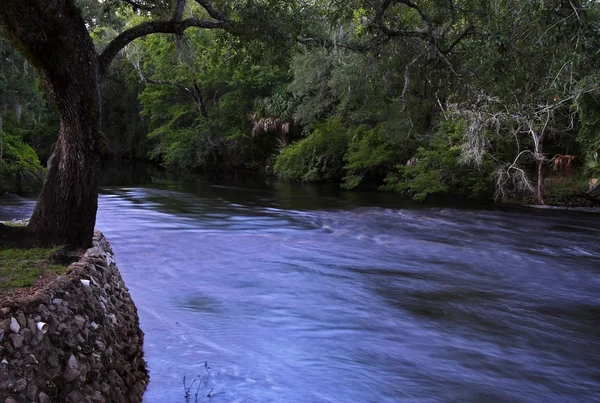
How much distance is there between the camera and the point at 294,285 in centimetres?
993

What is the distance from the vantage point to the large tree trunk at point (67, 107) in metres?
6.29

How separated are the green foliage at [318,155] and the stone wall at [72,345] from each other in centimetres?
2060

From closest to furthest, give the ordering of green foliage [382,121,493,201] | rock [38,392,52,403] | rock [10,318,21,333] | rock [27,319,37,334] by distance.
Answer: rock [38,392,52,403] → rock [10,318,21,333] → rock [27,319,37,334] → green foliage [382,121,493,201]

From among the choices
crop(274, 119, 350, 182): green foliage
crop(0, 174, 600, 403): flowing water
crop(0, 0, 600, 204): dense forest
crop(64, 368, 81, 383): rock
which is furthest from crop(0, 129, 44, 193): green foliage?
crop(64, 368, 81, 383): rock

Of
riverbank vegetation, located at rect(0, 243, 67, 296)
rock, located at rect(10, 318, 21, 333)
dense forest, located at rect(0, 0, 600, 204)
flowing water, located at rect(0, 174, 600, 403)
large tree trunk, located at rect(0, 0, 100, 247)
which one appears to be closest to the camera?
rock, located at rect(10, 318, 21, 333)

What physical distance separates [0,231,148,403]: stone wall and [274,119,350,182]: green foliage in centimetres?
2060

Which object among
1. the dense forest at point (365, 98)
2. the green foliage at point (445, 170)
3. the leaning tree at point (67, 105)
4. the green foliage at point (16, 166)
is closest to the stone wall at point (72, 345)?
the leaning tree at point (67, 105)

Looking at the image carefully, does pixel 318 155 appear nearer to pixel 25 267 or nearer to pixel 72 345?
pixel 25 267

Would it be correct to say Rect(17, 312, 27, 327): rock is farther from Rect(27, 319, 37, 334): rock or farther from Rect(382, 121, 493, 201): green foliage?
Rect(382, 121, 493, 201): green foliage

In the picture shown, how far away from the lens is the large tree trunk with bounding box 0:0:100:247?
629 centimetres

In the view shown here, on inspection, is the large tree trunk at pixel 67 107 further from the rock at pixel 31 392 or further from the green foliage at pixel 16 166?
the green foliage at pixel 16 166

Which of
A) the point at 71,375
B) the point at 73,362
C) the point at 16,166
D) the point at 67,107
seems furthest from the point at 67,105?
the point at 16,166

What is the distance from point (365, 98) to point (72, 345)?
20149mm

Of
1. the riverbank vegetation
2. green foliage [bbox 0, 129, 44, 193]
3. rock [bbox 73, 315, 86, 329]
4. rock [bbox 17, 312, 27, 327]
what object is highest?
green foliage [bbox 0, 129, 44, 193]
